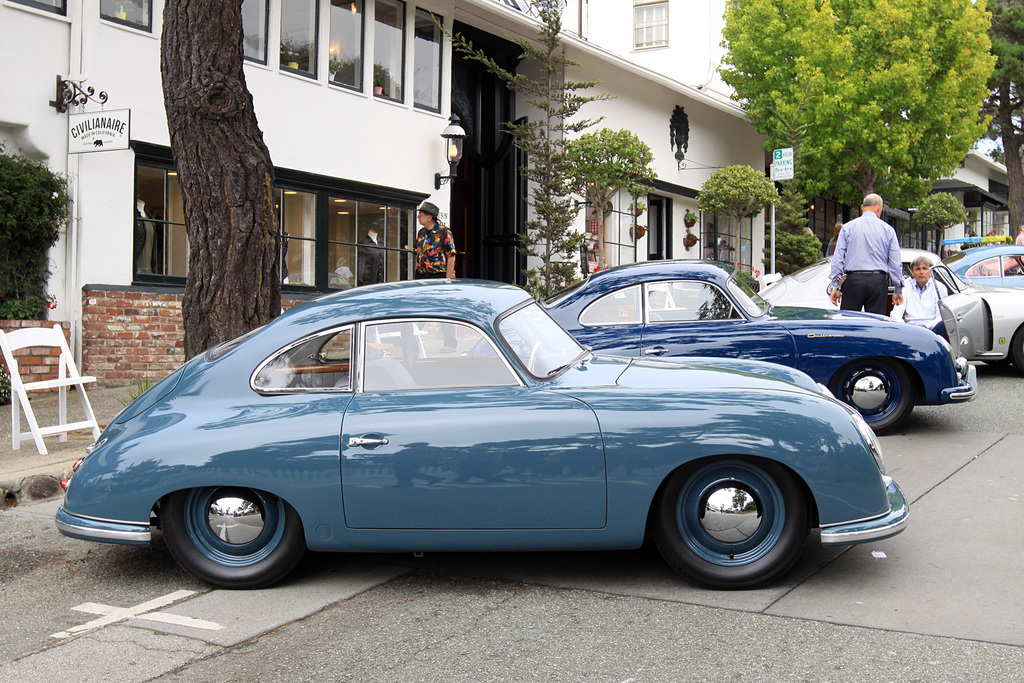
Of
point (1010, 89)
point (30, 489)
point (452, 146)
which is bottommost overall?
point (30, 489)

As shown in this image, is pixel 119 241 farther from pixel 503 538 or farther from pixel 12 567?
pixel 503 538

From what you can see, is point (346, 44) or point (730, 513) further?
point (346, 44)

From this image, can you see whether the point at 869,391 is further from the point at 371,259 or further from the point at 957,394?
the point at 371,259

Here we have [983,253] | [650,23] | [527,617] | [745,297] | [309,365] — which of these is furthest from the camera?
[650,23]

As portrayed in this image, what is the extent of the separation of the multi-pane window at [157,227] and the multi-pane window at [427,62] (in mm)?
5288

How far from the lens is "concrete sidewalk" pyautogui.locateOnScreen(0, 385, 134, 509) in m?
6.03

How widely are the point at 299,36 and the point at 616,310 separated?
330 inches

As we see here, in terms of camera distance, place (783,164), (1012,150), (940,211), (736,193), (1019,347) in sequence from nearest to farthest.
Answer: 1. (1019,347)
2. (783,164)
3. (736,193)
4. (1012,150)
5. (940,211)

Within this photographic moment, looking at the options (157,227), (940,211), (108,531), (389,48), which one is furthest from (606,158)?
(940,211)

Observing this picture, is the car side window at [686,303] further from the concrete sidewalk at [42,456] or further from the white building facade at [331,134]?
the white building facade at [331,134]

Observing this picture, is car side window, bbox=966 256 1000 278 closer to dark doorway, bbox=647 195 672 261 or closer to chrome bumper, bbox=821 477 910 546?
chrome bumper, bbox=821 477 910 546

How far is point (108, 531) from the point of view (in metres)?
4.24

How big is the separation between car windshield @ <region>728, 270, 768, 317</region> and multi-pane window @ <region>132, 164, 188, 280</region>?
6.91 metres

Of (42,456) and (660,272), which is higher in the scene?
(660,272)
